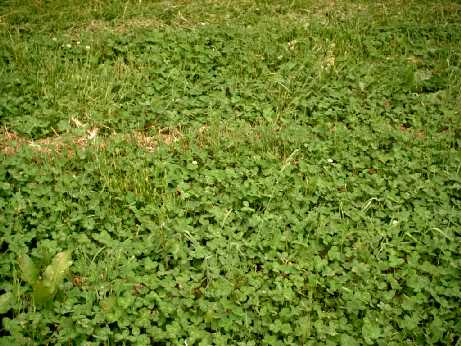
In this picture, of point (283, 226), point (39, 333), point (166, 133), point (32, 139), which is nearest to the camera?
point (39, 333)

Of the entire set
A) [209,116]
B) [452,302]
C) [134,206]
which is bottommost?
[452,302]

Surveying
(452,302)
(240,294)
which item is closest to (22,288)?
(240,294)

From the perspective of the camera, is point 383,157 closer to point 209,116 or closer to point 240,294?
point 209,116

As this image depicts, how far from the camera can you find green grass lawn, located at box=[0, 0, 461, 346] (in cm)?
308

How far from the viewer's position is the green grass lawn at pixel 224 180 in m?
3.08

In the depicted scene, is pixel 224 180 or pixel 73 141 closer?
pixel 224 180

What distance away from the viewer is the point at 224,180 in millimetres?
4137

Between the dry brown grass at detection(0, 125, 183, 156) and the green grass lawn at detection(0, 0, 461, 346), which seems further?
the dry brown grass at detection(0, 125, 183, 156)

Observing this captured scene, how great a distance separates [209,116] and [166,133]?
0.52 metres

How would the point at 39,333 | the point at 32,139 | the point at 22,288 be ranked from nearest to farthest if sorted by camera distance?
the point at 39,333, the point at 22,288, the point at 32,139

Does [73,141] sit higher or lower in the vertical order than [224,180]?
higher

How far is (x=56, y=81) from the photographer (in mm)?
5145

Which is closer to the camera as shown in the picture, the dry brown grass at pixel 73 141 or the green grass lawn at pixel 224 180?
the green grass lawn at pixel 224 180

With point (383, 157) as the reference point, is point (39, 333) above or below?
below
